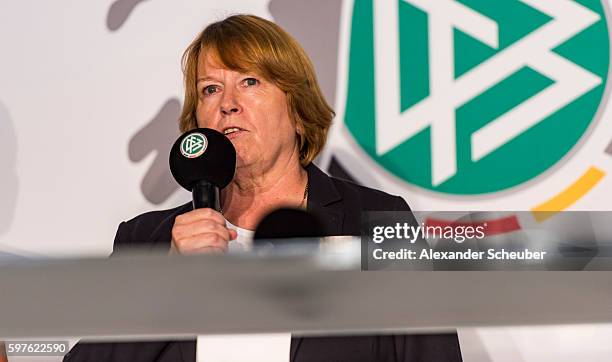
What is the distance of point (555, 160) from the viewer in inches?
76.0

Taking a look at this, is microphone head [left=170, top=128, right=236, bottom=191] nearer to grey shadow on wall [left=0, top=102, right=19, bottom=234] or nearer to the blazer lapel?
the blazer lapel

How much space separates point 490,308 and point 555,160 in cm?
168

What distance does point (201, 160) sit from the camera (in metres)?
1.24

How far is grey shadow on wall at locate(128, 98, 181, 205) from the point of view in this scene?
6.33ft

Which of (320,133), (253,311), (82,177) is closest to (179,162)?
(320,133)

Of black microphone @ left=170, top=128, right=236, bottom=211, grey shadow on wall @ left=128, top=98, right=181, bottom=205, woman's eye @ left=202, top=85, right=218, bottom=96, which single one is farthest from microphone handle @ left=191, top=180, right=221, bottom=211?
grey shadow on wall @ left=128, top=98, right=181, bottom=205

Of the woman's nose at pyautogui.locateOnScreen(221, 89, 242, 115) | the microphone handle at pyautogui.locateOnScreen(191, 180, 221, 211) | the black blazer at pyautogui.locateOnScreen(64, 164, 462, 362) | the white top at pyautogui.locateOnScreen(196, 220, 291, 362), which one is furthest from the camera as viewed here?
the woman's nose at pyautogui.locateOnScreen(221, 89, 242, 115)

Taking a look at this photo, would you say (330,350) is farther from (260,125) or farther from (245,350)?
(260,125)

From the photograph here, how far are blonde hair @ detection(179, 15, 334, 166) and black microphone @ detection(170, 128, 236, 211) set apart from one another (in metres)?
0.40

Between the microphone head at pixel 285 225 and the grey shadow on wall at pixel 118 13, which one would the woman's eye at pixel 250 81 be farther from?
the microphone head at pixel 285 225

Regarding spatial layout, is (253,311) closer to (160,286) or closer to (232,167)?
(160,286)

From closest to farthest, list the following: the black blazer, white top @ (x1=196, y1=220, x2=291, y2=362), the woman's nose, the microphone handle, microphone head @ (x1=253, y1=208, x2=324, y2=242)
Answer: microphone head @ (x1=253, y1=208, x2=324, y2=242)
the microphone handle
white top @ (x1=196, y1=220, x2=291, y2=362)
the black blazer
the woman's nose

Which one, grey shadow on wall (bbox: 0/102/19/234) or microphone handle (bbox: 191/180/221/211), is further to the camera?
grey shadow on wall (bbox: 0/102/19/234)

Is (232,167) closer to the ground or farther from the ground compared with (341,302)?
farther from the ground
